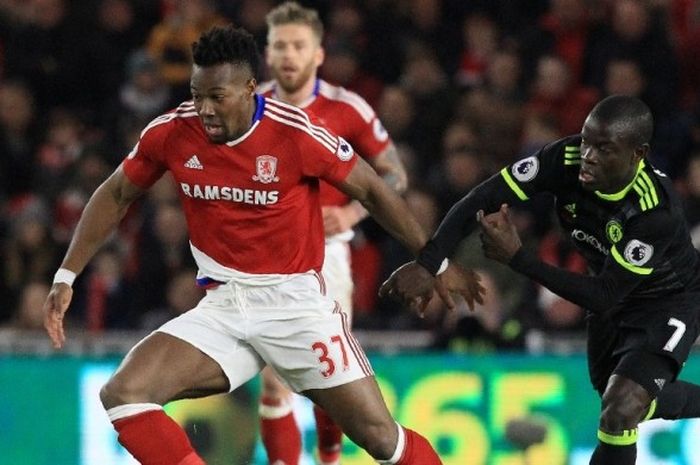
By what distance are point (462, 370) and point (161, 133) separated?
3.36 meters

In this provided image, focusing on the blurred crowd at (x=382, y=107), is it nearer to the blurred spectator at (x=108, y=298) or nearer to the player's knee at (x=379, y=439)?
the blurred spectator at (x=108, y=298)

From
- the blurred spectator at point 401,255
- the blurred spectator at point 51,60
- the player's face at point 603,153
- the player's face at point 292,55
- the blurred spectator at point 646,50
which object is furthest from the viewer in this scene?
the blurred spectator at point 51,60

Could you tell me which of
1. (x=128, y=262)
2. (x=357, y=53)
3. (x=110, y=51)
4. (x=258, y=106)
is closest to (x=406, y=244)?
(x=258, y=106)

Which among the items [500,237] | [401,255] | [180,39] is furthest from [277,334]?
[180,39]

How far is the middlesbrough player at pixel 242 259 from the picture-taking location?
6.21 m

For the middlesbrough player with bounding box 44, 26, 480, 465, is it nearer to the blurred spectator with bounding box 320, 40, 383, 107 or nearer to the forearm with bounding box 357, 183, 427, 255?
the forearm with bounding box 357, 183, 427, 255

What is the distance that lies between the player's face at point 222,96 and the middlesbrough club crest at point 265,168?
153mm

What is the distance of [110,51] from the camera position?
512 inches

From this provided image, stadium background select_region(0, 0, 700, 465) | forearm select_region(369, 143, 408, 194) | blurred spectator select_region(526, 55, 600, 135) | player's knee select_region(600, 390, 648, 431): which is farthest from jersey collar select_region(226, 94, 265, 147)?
blurred spectator select_region(526, 55, 600, 135)

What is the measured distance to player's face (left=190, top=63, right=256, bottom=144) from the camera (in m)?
6.17

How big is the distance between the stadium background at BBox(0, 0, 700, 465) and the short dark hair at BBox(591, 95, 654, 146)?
3.08 metres

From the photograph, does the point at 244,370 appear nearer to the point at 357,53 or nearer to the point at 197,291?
the point at 197,291

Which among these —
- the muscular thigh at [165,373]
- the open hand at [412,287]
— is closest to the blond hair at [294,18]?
the open hand at [412,287]

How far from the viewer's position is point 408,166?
11.3 meters
